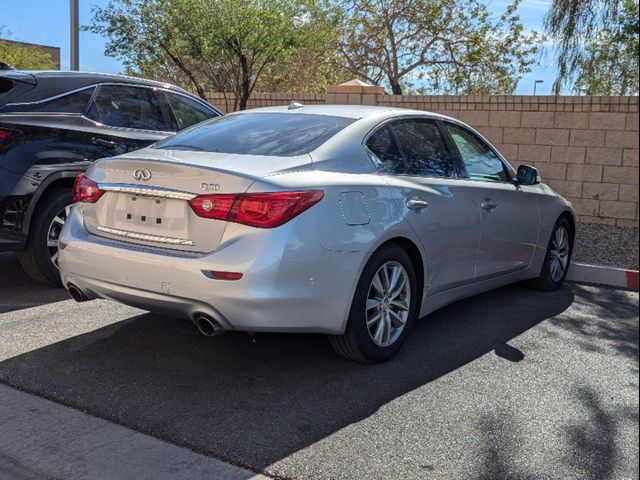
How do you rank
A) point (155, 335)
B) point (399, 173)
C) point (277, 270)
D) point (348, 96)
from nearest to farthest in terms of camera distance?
point (277, 270) < point (399, 173) < point (155, 335) < point (348, 96)

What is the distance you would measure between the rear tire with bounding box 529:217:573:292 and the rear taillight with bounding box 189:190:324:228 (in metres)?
3.46

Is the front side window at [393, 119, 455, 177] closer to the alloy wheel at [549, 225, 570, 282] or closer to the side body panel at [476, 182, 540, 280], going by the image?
the side body panel at [476, 182, 540, 280]

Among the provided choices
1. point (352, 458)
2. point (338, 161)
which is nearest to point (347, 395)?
point (352, 458)

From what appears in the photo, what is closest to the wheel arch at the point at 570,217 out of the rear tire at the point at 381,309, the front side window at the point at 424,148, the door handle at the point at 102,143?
the front side window at the point at 424,148

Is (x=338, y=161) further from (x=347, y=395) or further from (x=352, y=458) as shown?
(x=352, y=458)

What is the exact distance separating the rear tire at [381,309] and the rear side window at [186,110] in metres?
3.69

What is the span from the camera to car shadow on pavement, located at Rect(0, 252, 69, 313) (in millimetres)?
5762

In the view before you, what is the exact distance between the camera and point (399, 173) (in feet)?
15.4

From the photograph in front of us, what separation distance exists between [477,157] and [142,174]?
283 cm

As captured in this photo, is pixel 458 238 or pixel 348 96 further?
pixel 348 96

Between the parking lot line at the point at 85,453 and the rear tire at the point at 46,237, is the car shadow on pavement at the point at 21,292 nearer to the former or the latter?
the rear tire at the point at 46,237

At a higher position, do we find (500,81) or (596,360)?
(500,81)

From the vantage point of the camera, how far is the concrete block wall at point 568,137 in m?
9.30

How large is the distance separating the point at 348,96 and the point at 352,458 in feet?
28.4
